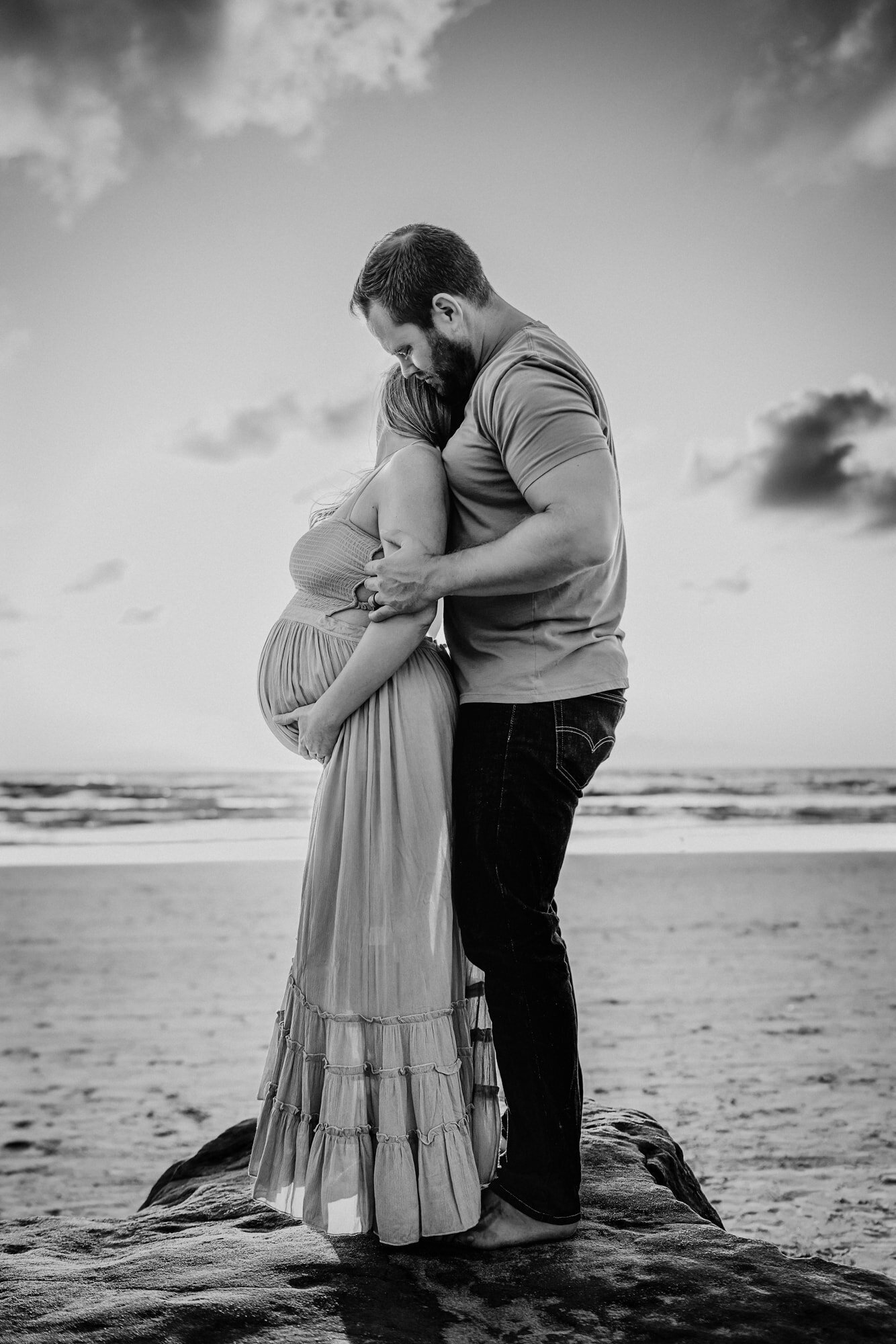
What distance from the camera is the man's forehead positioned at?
235 cm

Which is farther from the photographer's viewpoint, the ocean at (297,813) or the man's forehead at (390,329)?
the ocean at (297,813)

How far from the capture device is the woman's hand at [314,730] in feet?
8.00

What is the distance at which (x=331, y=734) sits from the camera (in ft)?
8.05

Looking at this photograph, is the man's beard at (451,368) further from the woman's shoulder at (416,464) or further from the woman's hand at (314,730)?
the woman's hand at (314,730)

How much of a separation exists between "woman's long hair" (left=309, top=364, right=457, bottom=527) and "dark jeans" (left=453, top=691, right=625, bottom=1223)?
0.66 m

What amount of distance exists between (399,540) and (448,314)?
1.67 ft

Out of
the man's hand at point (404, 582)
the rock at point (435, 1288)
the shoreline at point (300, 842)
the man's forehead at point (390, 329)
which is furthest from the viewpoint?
the shoreline at point (300, 842)

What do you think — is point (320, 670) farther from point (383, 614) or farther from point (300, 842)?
point (300, 842)

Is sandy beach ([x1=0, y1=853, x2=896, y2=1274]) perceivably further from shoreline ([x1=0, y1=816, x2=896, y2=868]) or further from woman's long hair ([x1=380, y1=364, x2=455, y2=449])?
woman's long hair ([x1=380, y1=364, x2=455, y2=449])

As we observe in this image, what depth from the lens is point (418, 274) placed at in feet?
7.54

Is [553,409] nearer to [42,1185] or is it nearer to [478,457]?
[478,457]

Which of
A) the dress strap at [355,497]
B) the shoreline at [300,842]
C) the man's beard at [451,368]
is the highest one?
→ the man's beard at [451,368]

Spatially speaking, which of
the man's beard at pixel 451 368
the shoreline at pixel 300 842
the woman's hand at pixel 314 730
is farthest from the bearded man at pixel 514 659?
the shoreline at pixel 300 842

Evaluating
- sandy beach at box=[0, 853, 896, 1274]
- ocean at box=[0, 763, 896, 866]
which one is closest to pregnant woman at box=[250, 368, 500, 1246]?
sandy beach at box=[0, 853, 896, 1274]
